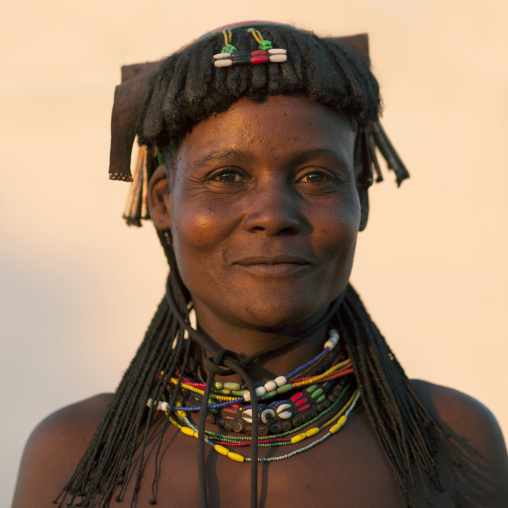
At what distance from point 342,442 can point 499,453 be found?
61 centimetres

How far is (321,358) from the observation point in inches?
94.7

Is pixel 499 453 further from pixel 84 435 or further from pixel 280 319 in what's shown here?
pixel 84 435

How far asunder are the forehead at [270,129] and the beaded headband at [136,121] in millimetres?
151

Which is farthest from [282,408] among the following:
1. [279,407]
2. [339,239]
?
[339,239]

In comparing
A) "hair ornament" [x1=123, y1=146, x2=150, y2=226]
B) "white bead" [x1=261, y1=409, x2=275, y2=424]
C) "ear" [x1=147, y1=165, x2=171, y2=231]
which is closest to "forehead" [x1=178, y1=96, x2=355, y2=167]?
"ear" [x1=147, y1=165, x2=171, y2=231]

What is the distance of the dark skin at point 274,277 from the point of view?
216 cm

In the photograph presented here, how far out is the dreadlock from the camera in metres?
2.23

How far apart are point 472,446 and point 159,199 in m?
1.41

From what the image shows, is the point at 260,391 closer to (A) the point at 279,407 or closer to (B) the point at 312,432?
(A) the point at 279,407

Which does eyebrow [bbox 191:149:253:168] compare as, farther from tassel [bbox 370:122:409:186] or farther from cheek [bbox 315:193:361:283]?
tassel [bbox 370:122:409:186]

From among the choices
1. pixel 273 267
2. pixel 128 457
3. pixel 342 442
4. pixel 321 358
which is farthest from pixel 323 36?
pixel 128 457

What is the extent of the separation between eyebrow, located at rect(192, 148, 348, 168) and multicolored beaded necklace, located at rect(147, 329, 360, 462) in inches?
25.3

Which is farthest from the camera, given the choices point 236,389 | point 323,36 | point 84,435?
point 323,36

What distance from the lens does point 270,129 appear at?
2.21 metres
